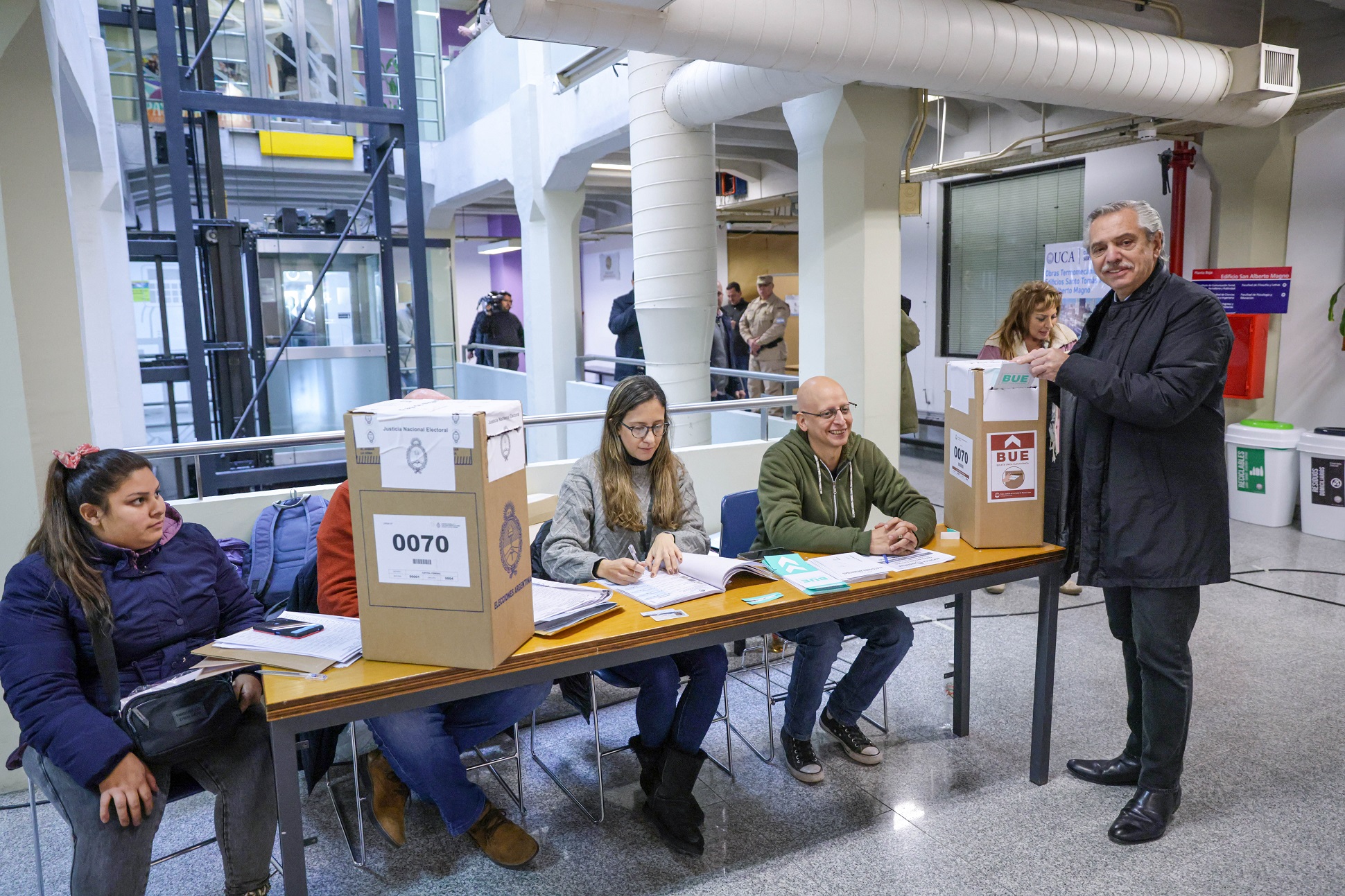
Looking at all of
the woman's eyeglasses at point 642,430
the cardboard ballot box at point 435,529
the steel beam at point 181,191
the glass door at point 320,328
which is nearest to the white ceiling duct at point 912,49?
the woman's eyeglasses at point 642,430

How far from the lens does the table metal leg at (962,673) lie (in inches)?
118

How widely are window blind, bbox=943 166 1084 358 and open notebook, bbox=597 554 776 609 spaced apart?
212 inches

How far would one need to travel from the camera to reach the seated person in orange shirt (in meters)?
2.14

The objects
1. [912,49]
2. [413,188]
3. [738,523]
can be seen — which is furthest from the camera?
[413,188]

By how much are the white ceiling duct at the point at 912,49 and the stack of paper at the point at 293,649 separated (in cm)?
214

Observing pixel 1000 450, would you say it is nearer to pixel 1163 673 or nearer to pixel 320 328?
pixel 1163 673

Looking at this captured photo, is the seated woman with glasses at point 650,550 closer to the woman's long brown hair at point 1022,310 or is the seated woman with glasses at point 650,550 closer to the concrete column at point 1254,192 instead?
the woman's long brown hair at point 1022,310

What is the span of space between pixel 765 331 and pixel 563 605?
6.62 m

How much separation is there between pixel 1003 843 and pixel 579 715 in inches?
56.8

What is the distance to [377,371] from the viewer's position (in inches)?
244

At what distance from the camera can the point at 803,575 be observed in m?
2.37

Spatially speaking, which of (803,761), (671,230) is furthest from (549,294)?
(803,761)

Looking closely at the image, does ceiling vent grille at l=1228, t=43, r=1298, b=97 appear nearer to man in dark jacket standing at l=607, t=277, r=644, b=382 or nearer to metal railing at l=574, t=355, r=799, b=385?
metal railing at l=574, t=355, r=799, b=385

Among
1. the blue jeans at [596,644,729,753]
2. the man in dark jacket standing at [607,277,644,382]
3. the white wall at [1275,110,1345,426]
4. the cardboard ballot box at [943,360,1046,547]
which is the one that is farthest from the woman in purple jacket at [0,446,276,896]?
the white wall at [1275,110,1345,426]
